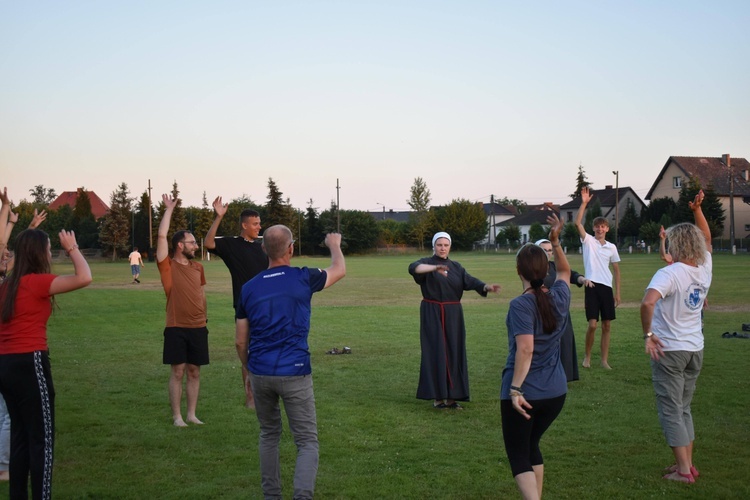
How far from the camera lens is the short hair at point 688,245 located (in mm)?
6301

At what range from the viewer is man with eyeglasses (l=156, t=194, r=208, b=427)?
863cm

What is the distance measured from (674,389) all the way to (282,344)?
11.5 feet

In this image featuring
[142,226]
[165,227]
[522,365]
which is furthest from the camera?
[142,226]

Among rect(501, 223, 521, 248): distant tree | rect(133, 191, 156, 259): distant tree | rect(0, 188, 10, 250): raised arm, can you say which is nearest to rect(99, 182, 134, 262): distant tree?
rect(133, 191, 156, 259): distant tree

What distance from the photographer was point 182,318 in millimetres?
8695

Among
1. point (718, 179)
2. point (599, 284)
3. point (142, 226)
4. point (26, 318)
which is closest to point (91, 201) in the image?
point (142, 226)

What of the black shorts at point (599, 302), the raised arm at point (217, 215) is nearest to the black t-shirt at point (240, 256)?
the raised arm at point (217, 215)

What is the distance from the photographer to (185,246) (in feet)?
28.6

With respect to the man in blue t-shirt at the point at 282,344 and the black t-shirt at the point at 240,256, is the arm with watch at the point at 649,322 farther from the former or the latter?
the black t-shirt at the point at 240,256

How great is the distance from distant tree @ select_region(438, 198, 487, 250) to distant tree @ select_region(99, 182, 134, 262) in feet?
142

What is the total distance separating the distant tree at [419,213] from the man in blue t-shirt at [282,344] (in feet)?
325

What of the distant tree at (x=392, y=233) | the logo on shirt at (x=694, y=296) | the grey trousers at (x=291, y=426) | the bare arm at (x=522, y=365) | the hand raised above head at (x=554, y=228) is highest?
the distant tree at (x=392, y=233)

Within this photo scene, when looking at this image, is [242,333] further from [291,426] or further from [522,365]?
[522,365]

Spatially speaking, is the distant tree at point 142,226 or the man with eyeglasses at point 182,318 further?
the distant tree at point 142,226
